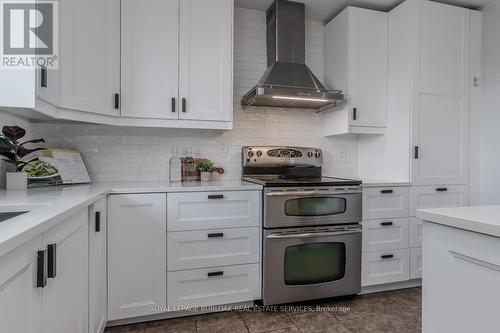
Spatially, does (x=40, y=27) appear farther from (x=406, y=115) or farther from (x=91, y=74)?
(x=406, y=115)

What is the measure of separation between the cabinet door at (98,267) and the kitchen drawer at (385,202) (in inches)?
74.8

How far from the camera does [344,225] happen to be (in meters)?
2.33

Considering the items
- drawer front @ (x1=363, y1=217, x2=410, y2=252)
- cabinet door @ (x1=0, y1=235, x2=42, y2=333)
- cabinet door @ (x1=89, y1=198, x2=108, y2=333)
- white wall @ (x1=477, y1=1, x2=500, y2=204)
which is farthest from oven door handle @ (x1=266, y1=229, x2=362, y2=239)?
cabinet door @ (x1=0, y1=235, x2=42, y2=333)

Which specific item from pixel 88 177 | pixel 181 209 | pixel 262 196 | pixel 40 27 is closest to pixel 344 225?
pixel 262 196

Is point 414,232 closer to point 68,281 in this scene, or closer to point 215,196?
point 215,196

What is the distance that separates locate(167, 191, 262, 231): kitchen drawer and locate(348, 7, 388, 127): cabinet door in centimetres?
131

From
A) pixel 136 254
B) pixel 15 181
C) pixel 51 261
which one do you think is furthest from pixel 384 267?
pixel 15 181

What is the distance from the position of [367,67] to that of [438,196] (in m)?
1.30

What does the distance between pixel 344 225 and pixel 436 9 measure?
2.04 meters

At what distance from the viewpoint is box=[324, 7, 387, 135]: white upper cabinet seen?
2699 mm

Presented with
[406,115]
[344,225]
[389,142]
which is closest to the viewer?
[344,225]

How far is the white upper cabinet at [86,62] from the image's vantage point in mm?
1632

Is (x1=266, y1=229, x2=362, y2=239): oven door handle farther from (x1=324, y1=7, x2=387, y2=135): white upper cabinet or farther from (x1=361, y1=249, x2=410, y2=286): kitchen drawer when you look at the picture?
(x1=324, y1=7, x2=387, y2=135): white upper cabinet

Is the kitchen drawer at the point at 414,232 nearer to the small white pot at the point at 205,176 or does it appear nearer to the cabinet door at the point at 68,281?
the small white pot at the point at 205,176
